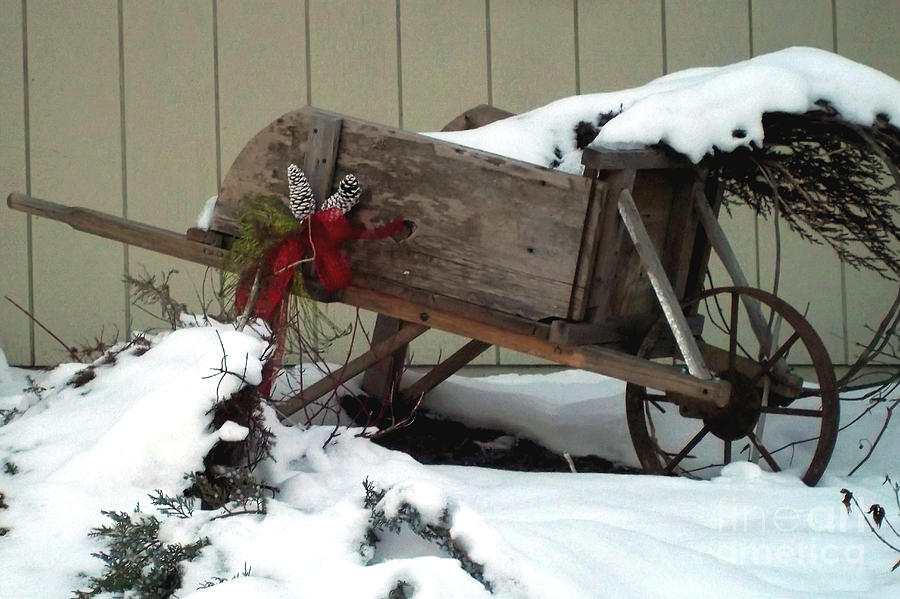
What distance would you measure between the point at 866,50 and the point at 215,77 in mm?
2665

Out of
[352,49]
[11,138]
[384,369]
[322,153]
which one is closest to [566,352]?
[322,153]

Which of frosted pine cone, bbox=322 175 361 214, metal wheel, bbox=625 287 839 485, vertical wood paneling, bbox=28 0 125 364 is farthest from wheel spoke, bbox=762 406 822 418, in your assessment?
vertical wood paneling, bbox=28 0 125 364

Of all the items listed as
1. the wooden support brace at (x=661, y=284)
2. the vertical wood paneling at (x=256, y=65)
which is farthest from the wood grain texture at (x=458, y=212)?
the vertical wood paneling at (x=256, y=65)

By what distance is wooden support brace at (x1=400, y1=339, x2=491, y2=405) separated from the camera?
333cm

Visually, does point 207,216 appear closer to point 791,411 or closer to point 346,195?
point 346,195

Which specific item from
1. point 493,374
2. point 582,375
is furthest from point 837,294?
point 493,374

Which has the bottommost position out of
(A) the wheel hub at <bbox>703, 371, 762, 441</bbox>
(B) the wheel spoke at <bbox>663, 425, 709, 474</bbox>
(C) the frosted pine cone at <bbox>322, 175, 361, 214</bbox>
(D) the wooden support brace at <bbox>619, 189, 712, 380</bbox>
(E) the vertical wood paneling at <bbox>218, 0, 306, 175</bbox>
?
(B) the wheel spoke at <bbox>663, 425, 709, 474</bbox>

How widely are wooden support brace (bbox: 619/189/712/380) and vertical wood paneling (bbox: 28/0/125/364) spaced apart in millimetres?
2438

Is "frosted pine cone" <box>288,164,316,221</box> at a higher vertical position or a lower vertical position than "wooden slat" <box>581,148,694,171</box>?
lower

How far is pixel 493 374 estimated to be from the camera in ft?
14.5

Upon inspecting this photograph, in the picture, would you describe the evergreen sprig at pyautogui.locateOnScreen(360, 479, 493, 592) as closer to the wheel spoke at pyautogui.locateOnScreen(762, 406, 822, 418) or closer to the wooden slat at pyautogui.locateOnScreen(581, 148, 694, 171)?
the wooden slat at pyautogui.locateOnScreen(581, 148, 694, 171)

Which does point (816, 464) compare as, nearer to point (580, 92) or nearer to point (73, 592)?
point (73, 592)

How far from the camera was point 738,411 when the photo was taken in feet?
9.43

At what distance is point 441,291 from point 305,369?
116cm
